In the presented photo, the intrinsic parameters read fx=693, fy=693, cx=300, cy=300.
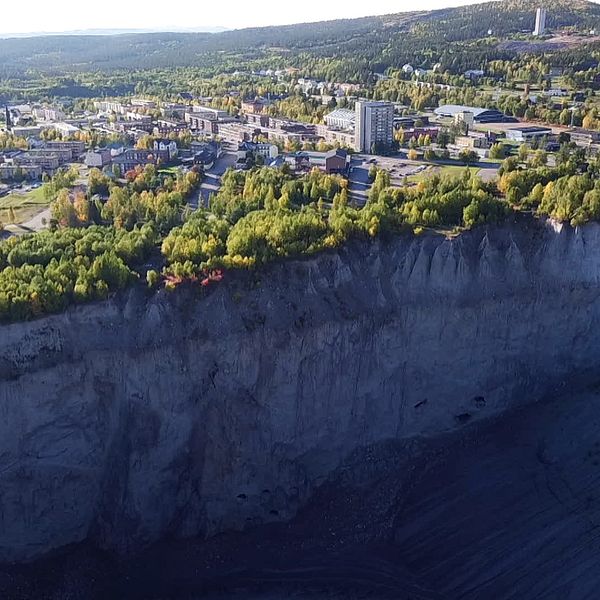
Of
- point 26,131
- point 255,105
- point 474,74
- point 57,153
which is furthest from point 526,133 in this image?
point 26,131

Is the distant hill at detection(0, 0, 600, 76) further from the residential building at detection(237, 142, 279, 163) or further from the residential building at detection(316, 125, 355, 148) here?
the residential building at detection(237, 142, 279, 163)

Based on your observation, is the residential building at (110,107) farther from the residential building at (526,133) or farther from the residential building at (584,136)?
the residential building at (584,136)

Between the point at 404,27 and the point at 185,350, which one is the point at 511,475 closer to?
the point at 185,350

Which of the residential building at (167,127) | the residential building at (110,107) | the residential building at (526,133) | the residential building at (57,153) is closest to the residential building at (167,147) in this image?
the residential building at (57,153)

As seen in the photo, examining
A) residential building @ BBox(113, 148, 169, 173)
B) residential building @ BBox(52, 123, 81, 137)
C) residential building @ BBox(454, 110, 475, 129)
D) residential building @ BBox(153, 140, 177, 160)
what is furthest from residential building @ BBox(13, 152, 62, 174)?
residential building @ BBox(454, 110, 475, 129)

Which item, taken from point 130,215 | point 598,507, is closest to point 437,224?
point 598,507
